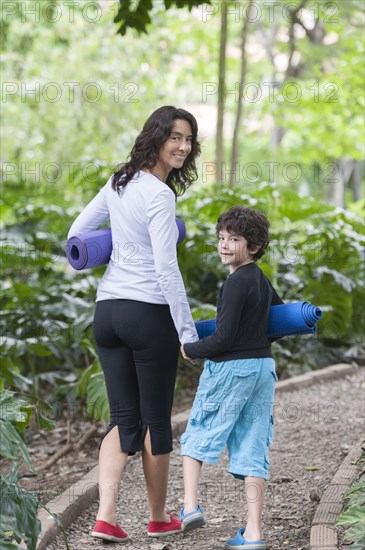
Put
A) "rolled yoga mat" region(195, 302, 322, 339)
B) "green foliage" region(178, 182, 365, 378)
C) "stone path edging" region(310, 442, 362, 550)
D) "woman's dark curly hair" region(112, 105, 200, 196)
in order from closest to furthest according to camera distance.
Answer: "stone path edging" region(310, 442, 362, 550) → "rolled yoga mat" region(195, 302, 322, 339) → "woman's dark curly hair" region(112, 105, 200, 196) → "green foliage" region(178, 182, 365, 378)

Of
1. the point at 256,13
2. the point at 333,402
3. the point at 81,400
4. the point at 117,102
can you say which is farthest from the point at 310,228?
the point at 256,13

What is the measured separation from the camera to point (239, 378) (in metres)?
3.59

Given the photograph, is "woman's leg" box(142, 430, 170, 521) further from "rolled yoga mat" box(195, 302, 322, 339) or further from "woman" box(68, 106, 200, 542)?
"rolled yoga mat" box(195, 302, 322, 339)

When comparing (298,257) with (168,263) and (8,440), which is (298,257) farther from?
(8,440)

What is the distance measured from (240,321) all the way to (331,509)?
90 centimetres

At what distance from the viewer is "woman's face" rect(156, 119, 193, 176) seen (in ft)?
12.2

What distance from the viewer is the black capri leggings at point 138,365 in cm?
368

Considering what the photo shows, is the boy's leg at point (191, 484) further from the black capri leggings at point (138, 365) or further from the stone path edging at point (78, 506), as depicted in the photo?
the stone path edging at point (78, 506)

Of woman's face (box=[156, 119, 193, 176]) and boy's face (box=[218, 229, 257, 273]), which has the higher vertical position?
woman's face (box=[156, 119, 193, 176])

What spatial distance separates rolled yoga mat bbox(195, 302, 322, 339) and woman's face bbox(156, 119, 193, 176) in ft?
2.40

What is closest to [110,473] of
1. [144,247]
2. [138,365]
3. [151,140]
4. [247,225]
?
[138,365]

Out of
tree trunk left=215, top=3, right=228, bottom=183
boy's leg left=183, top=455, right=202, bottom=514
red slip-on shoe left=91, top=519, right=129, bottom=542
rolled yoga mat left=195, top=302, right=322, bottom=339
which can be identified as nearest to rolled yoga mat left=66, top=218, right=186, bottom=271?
rolled yoga mat left=195, top=302, right=322, bottom=339

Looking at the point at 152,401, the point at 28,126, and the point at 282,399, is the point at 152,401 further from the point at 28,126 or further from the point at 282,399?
the point at 28,126

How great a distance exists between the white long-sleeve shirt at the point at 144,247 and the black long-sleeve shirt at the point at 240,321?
0.11m
